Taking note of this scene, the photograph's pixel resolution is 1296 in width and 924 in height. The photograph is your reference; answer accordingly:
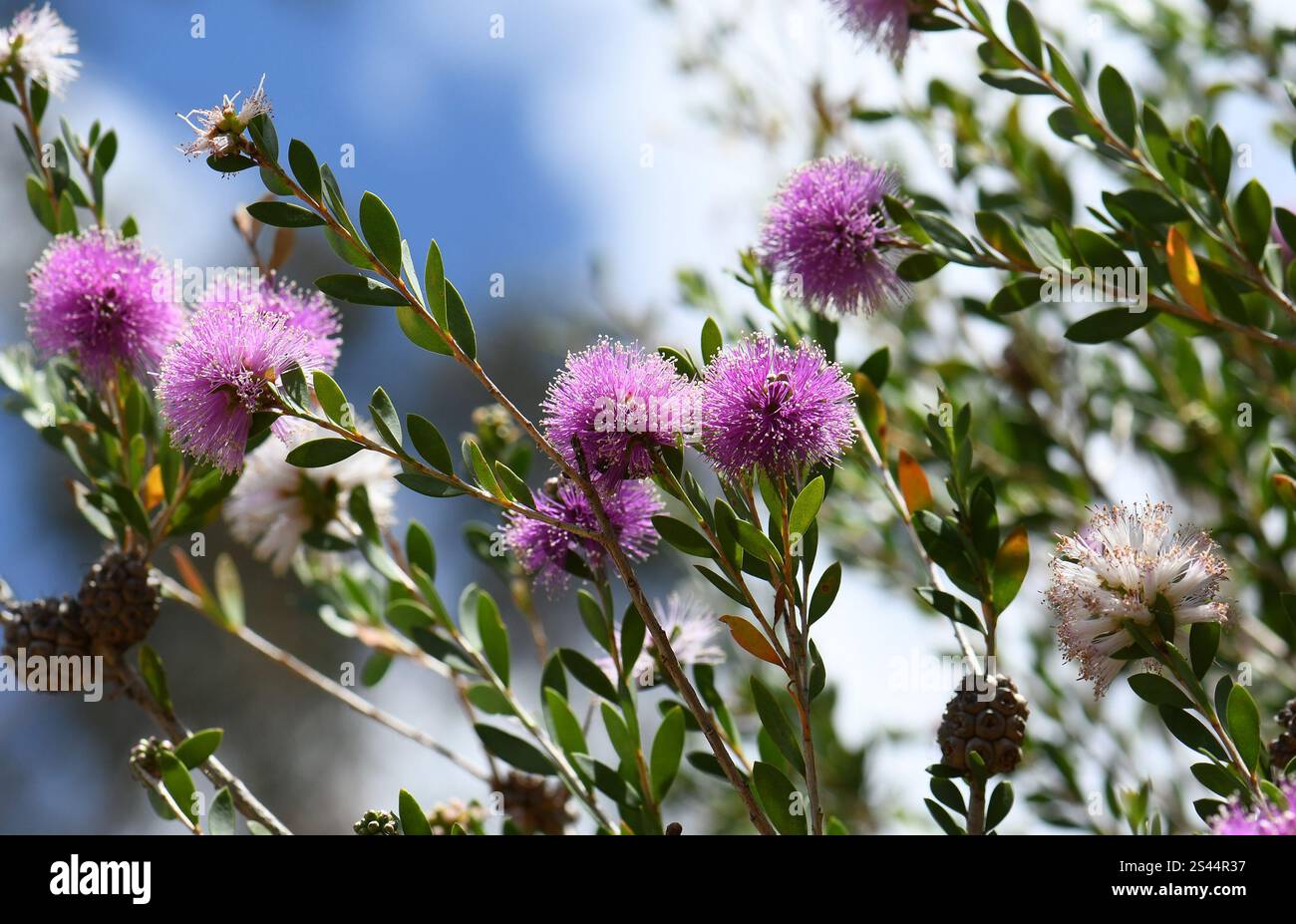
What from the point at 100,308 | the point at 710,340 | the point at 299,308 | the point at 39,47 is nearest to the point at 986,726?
the point at 710,340

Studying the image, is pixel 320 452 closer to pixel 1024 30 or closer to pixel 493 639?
pixel 493 639

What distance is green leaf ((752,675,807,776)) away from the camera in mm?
978

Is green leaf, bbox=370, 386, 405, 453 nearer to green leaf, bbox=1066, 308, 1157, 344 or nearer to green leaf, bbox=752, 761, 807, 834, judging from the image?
green leaf, bbox=752, 761, 807, 834

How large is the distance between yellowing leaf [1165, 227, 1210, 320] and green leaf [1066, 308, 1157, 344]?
0.04 meters

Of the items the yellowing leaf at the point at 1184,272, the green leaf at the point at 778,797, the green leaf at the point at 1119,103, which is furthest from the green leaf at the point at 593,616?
the green leaf at the point at 1119,103

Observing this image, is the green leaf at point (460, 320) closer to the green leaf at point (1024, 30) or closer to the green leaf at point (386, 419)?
the green leaf at point (386, 419)

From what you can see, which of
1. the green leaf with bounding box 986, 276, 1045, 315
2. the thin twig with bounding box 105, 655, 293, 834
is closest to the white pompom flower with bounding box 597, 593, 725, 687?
the thin twig with bounding box 105, 655, 293, 834

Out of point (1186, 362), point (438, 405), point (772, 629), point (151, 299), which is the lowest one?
point (772, 629)

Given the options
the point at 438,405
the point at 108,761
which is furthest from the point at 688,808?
the point at 108,761

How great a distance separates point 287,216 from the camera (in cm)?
93

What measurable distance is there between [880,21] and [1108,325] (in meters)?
0.44

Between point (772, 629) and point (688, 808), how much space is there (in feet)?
5.38
